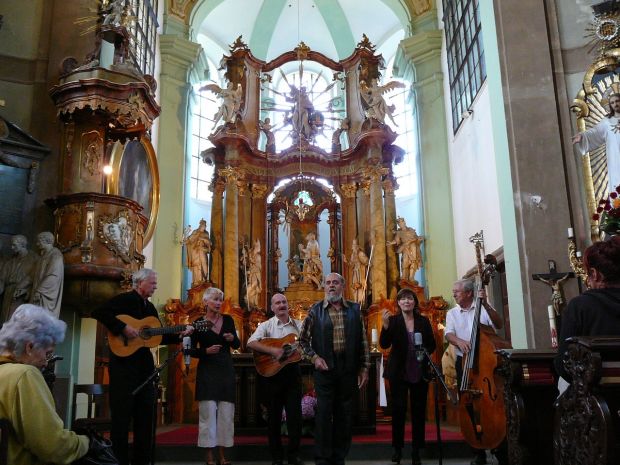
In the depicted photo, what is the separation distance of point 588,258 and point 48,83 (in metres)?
6.39

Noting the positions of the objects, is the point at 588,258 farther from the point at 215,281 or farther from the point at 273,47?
the point at 273,47

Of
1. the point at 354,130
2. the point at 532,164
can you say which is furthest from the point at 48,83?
the point at 354,130

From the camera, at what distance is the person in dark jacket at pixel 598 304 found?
2572 millimetres

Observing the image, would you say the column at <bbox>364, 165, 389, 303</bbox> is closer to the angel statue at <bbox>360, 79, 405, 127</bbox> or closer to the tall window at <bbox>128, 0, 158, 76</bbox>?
the angel statue at <bbox>360, 79, 405, 127</bbox>

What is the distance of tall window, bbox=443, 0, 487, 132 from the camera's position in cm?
1026

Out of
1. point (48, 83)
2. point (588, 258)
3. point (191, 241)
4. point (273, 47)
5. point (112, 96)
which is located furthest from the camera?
point (273, 47)

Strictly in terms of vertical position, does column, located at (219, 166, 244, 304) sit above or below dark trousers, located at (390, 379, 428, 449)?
above

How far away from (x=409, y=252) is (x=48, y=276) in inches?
281

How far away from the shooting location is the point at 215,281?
38.1ft

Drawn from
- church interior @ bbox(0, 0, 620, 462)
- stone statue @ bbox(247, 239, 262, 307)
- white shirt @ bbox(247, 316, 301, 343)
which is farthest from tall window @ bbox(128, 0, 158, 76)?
white shirt @ bbox(247, 316, 301, 343)

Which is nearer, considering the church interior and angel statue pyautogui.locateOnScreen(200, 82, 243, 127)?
the church interior

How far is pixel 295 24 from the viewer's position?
51.9ft

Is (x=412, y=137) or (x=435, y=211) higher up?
(x=412, y=137)

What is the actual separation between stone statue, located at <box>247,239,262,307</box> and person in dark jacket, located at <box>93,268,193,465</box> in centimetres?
711
